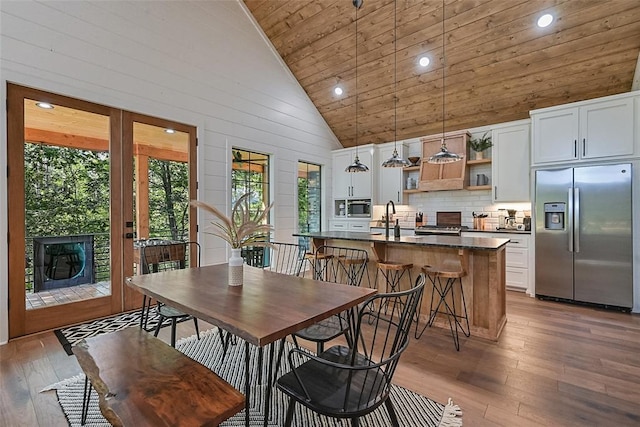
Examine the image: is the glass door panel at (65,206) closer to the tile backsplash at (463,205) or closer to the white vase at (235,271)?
the white vase at (235,271)

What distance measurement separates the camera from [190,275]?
2.31 meters

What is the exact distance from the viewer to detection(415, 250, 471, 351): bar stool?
9.84 feet

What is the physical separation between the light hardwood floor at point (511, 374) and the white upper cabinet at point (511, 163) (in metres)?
2.12

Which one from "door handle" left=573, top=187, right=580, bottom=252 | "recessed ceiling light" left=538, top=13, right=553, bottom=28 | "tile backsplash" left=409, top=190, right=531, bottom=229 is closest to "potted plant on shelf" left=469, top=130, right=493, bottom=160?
"tile backsplash" left=409, top=190, right=531, bottom=229

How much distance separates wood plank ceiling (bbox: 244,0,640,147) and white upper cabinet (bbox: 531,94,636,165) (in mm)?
465

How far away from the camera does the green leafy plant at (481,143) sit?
5129mm

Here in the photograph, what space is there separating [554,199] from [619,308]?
1496mm

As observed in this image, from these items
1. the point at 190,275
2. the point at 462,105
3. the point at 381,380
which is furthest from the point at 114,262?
the point at 462,105

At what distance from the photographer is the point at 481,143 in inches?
204

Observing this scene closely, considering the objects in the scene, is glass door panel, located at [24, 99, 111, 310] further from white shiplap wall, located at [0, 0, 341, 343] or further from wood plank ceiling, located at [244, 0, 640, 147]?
wood plank ceiling, located at [244, 0, 640, 147]

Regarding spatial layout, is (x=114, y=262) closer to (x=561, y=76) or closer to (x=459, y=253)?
(x=459, y=253)

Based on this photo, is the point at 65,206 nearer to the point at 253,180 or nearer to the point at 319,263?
the point at 253,180

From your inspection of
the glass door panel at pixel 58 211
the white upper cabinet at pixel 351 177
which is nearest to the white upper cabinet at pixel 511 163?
the white upper cabinet at pixel 351 177

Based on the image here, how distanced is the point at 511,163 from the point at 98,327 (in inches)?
230
